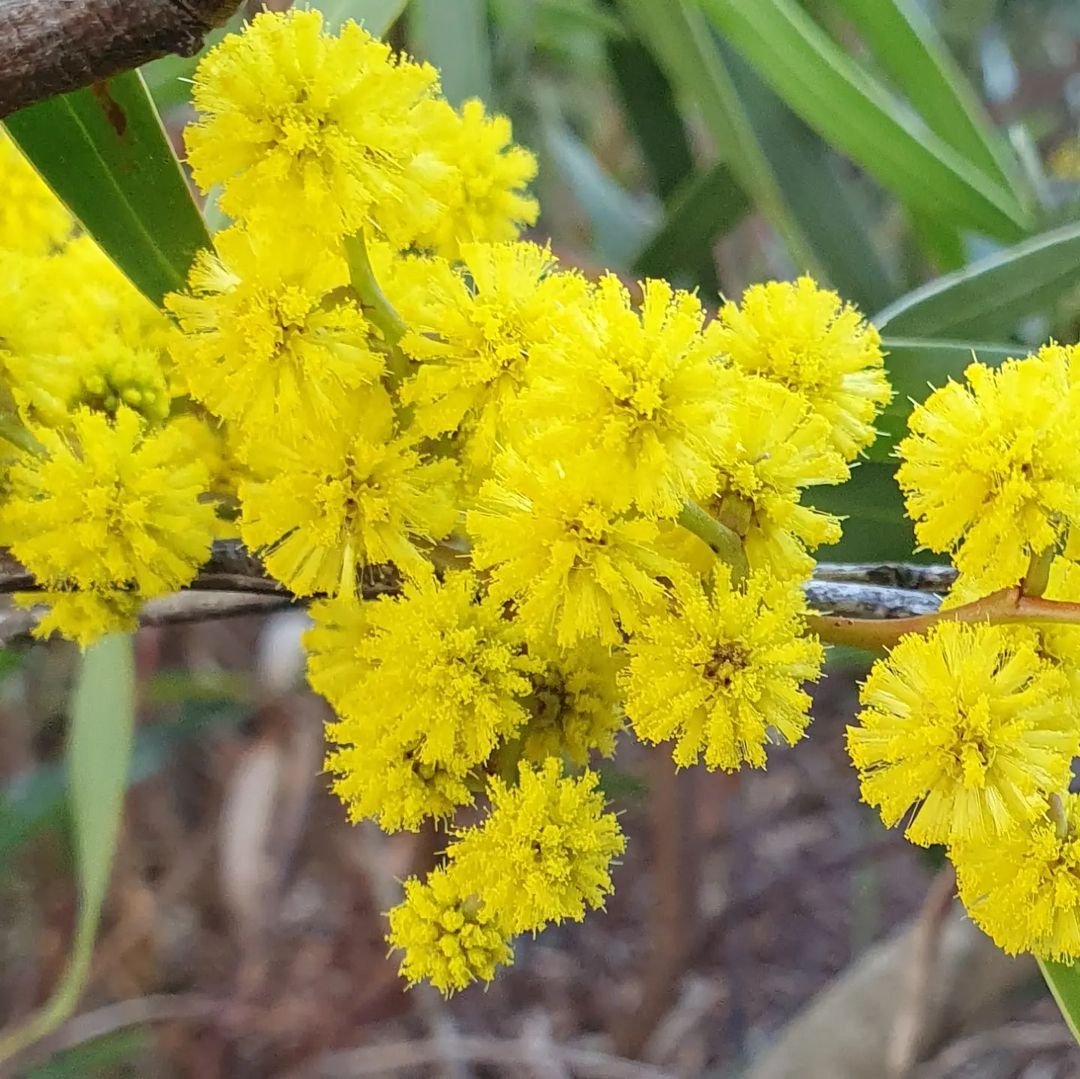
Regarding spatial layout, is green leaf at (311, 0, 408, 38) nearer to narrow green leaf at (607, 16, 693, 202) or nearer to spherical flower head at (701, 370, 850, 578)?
spherical flower head at (701, 370, 850, 578)

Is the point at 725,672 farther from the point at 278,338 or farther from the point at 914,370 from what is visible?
the point at 914,370

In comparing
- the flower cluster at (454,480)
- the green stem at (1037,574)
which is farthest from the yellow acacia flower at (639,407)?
the green stem at (1037,574)

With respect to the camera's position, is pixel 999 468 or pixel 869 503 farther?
pixel 869 503

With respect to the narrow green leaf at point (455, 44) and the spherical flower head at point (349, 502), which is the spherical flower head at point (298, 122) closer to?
the spherical flower head at point (349, 502)

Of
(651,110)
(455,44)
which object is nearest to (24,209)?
(455,44)

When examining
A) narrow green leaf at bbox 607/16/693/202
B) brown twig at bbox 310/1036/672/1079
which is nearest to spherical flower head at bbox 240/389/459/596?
narrow green leaf at bbox 607/16/693/202
